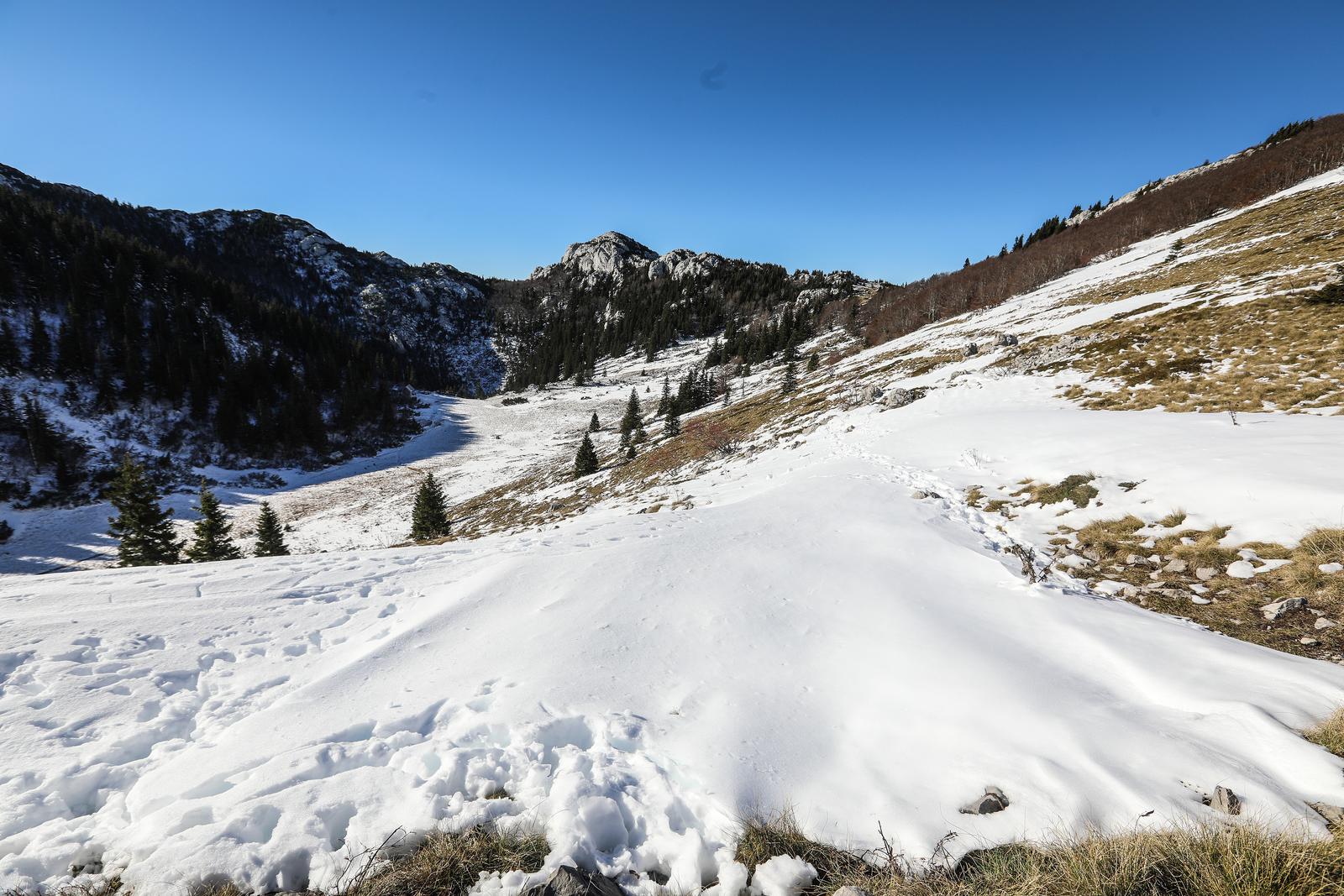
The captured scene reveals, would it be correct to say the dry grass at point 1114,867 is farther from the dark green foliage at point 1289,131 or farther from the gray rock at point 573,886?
the dark green foliage at point 1289,131

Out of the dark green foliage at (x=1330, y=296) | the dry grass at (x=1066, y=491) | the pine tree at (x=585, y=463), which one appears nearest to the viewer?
the dry grass at (x=1066, y=491)

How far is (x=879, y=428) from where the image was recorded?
72.5 ft

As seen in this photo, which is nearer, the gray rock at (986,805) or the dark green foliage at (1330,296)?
the gray rock at (986,805)

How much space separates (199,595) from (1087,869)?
12383mm

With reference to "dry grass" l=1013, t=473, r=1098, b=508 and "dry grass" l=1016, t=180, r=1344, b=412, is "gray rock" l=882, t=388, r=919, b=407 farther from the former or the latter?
"dry grass" l=1013, t=473, r=1098, b=508

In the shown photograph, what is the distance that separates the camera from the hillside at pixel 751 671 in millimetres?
3697

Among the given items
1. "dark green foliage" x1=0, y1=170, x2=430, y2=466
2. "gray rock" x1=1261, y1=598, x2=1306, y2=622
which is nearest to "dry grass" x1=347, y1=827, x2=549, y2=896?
"gray rock" x1=1261, y1=598, x2=1306, y2=622

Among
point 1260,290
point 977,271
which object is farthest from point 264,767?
point 977,271

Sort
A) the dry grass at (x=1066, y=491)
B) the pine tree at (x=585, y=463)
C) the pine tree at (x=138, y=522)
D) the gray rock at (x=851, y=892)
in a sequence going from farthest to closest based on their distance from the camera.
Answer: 1. the pine tree at (x=585, y=463)
2. the pine tree at (x=138, y=522)
3. the dry grass at (x=1066, y=491)
4. the gray rock at (x=851, y=892)

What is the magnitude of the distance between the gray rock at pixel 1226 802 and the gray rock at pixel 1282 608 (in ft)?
15.9

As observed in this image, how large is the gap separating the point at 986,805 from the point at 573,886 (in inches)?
132

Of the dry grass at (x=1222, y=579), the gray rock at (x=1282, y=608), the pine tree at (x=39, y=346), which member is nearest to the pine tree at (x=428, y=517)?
the dry grass at (x=1222, y=579)

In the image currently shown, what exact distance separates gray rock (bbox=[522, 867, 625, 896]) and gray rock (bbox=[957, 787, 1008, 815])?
2886mm

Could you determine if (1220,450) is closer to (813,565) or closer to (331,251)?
(813,565)
